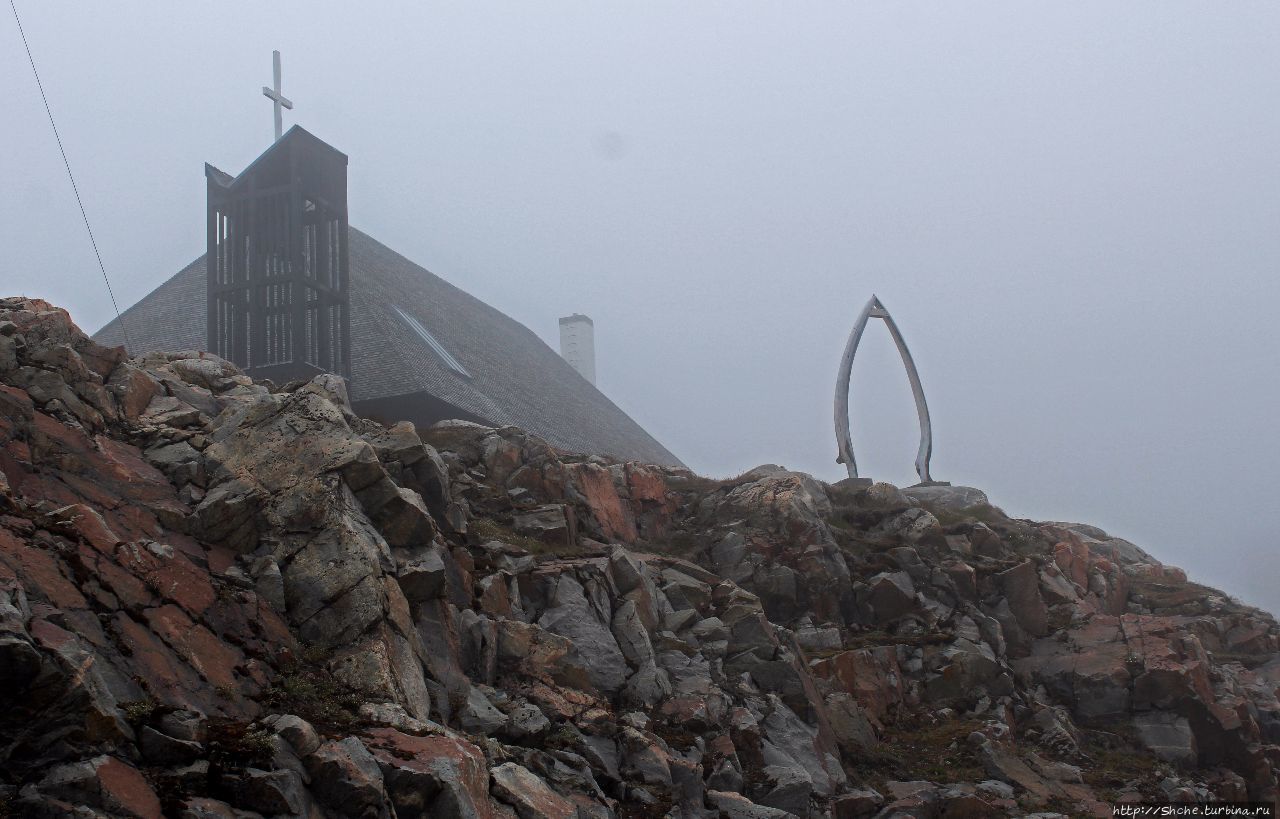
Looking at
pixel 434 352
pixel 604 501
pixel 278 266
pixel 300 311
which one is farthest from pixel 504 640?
pixel 434 352

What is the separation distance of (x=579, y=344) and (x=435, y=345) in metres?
22.8

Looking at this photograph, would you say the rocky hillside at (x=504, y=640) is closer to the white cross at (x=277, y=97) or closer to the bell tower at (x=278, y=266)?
the bell tower at (x=278, y=266)

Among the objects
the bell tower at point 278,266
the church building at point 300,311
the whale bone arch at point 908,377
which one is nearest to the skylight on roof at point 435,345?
the church building at point 300,311

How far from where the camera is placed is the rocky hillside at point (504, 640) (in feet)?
32.6

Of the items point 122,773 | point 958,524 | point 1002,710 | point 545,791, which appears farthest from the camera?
point 958,524

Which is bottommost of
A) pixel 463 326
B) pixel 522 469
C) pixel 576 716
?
pixel 576 716

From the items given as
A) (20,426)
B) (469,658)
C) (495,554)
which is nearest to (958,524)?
(495,554)

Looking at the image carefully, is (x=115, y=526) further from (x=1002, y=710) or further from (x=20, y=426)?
(x=1002, y=710)

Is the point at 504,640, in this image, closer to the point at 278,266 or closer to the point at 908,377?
the point at 278,266

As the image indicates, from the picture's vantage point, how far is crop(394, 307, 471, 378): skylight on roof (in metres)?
36.0

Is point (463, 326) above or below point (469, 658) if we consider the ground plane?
above

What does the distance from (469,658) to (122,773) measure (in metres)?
5.60

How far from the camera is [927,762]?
→ 17891 millimetres

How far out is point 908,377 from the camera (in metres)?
36.6
